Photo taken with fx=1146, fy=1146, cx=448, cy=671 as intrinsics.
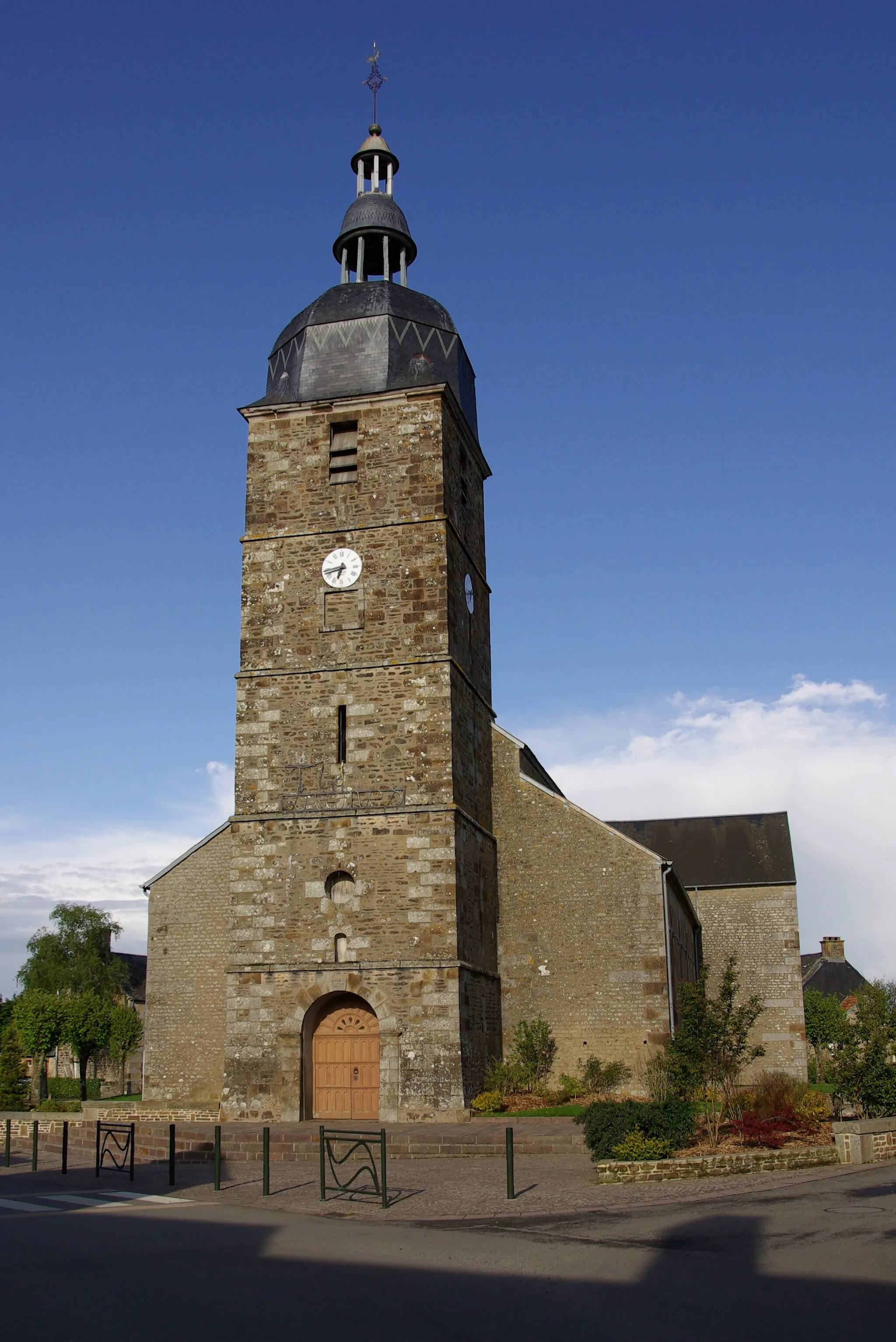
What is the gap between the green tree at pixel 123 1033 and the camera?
39.5 m

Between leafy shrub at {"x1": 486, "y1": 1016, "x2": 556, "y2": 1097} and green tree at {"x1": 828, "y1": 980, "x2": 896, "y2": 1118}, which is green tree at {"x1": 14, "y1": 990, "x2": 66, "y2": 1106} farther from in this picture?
green tree at {"x1": 828, "y1": 980, "x2": 896, "y2": 1118}

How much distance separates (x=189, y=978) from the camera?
21.9 m

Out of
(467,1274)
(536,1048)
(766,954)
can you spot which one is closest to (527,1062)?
(536,1048)

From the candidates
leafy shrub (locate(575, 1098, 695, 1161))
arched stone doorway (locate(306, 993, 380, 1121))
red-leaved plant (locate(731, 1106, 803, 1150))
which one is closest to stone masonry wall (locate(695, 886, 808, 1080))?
arched stone doorway (locate(306, 993, 380, 1121))

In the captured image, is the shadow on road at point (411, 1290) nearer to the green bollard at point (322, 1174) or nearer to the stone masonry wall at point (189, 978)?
the green bollard at point (322, 1174)

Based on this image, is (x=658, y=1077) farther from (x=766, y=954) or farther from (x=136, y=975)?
(x=136, y=975)

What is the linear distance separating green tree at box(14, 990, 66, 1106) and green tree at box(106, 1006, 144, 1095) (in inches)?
76.9

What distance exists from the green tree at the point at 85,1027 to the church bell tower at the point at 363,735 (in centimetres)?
1853

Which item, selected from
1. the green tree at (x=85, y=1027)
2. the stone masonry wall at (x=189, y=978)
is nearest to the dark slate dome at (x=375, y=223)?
the stone masonry wall at (x=189, y=978)

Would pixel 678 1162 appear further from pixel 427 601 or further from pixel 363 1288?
pixel 427 601

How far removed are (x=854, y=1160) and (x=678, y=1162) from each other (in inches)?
93.1

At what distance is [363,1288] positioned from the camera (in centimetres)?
742

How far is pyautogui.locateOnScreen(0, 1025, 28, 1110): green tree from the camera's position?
958 inches

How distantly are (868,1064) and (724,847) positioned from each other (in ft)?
61.6
